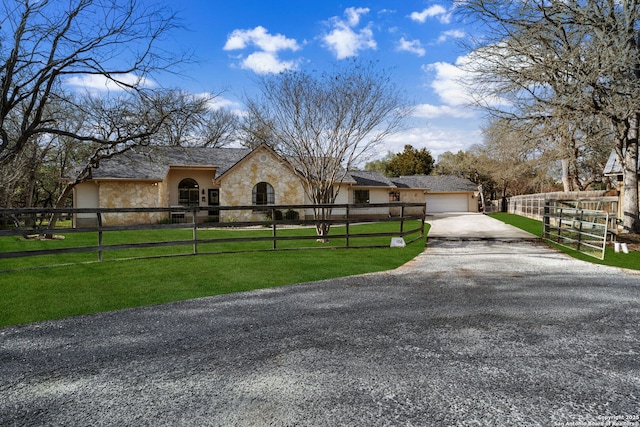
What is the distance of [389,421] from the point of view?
2418 mm

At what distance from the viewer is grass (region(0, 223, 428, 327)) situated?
5.45m

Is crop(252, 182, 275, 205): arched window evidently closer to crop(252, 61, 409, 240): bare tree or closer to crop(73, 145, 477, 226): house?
crop(73, 145, 477, 226): house

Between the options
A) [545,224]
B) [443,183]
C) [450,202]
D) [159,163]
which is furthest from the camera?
[443,183]

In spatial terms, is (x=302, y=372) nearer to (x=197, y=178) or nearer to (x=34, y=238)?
(x=34, y=238)

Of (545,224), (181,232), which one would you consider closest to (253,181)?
(181,232)

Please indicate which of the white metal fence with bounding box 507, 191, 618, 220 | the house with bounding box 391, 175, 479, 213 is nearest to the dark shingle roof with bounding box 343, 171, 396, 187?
the house with bounding box 391, 175, 479, 213

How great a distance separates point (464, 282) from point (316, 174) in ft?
26.7

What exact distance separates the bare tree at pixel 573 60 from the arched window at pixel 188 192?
17.5 metres

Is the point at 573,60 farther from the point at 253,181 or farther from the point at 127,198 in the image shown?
the point at 127,198

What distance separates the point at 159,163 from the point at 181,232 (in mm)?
4359

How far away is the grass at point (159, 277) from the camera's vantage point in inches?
215

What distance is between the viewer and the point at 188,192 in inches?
964

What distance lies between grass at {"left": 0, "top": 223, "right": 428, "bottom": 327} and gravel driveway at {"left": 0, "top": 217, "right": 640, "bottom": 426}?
2.29 ft

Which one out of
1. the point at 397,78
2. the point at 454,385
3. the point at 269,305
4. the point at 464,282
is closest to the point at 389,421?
the point at 454,385
